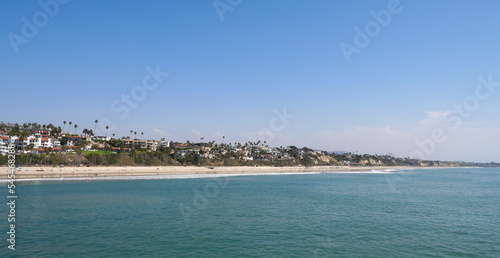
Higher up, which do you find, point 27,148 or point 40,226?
point 27,148

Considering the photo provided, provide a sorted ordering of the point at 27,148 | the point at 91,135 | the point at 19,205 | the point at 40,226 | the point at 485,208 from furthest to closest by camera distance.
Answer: the point at 91,135
the point at 27,148
the point at 485,208
the point at 19,205
the point at 40,226

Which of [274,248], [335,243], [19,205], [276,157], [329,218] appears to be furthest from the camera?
[276,157]

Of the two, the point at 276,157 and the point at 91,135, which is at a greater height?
the point at 91,135

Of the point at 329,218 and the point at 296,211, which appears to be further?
the point at 296,211

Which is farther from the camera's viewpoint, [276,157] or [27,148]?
[276,157]

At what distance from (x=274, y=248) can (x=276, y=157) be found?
555ft

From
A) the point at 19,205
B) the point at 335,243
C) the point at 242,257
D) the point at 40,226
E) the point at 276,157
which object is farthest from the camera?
the point at 276,157

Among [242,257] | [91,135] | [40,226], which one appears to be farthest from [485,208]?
[91,135]

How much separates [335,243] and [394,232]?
7.34 meters

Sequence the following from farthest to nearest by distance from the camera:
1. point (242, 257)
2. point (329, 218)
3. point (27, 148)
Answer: point (27, 148)
point (329, 218)
point (242, 257)

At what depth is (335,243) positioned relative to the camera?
2238 centimetres

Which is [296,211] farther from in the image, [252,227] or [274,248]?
[274,248]

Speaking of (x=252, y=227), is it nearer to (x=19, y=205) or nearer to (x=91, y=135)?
(x=19, y=205)

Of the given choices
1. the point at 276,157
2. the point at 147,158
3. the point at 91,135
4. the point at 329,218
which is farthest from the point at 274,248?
the point at 276,157
